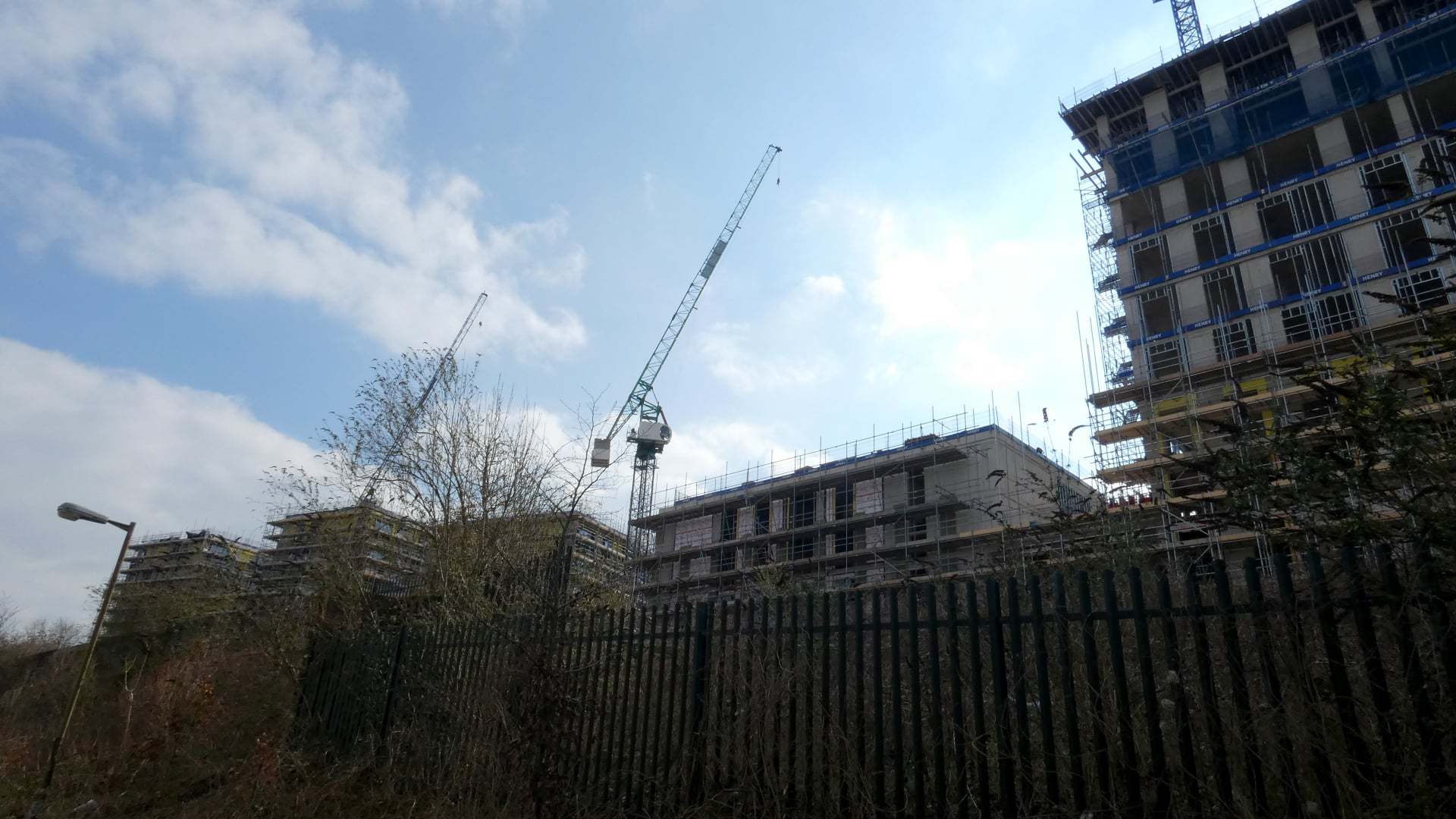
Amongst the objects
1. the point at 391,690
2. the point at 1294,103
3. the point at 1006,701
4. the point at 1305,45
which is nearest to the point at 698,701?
the point at 1006,701

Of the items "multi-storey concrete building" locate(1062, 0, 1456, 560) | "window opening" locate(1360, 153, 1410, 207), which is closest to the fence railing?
"multi-storey concrete building" locate(1062, 0, 1456, 560)

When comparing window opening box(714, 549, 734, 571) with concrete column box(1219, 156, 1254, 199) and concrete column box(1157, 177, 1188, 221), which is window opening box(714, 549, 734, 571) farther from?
concrete column box(1219, 156, 1254, 199)

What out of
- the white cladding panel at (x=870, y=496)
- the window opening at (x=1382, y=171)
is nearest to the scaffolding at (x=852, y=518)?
the white cladding panel at (x=870, y=496)

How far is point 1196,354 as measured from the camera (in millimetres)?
31609

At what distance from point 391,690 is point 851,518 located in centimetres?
3528

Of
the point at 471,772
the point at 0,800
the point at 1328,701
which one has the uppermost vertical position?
the point at 1328,701

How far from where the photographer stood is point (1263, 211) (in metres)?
32.9

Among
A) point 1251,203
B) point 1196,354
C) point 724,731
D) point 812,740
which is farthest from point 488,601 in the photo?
point 1251,203

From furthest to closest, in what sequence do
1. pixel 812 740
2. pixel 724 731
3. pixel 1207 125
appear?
pixel 1207 125
pixel 724 731
pixel 812 740

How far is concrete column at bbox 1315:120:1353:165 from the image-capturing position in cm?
3162

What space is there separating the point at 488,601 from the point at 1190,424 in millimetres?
25215

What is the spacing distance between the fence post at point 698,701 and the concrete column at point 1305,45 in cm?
4102

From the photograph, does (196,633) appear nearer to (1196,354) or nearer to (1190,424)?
(1190,424)

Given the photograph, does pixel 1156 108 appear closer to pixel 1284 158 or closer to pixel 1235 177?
pixel 1235 177
